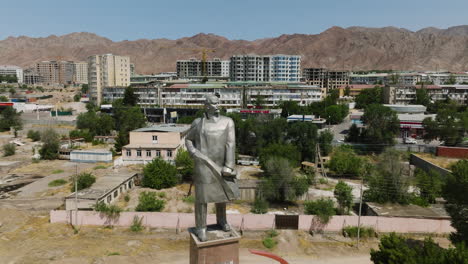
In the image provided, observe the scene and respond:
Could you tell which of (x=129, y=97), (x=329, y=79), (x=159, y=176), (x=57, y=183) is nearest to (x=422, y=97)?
(x=329, y=79)

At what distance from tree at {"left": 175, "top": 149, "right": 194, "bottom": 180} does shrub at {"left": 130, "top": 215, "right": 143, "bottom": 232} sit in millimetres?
9424

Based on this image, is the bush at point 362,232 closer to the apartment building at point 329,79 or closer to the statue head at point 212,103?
the statue head at point 212,103

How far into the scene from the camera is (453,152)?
122ft

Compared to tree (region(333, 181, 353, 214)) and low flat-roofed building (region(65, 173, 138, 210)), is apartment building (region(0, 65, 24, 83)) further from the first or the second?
tree (region(333, 181, 353, 214))

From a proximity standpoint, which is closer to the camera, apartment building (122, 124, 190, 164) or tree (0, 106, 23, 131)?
apartment building (122, 124, 190, 164)

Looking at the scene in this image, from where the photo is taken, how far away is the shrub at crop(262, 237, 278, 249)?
773 inches

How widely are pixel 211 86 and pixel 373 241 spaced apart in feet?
193

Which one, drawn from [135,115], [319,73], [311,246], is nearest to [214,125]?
[311,246]

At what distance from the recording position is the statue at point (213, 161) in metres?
8.58

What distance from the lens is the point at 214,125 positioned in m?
8.69

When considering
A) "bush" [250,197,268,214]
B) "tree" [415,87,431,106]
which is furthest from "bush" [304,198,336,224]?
"tree" [415,87,431,106]

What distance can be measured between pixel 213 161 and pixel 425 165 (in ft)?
107


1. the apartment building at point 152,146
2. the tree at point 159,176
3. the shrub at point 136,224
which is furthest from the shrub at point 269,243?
the apartment building at point 152,146

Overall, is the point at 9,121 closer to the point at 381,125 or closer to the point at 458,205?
the point at 381,125
